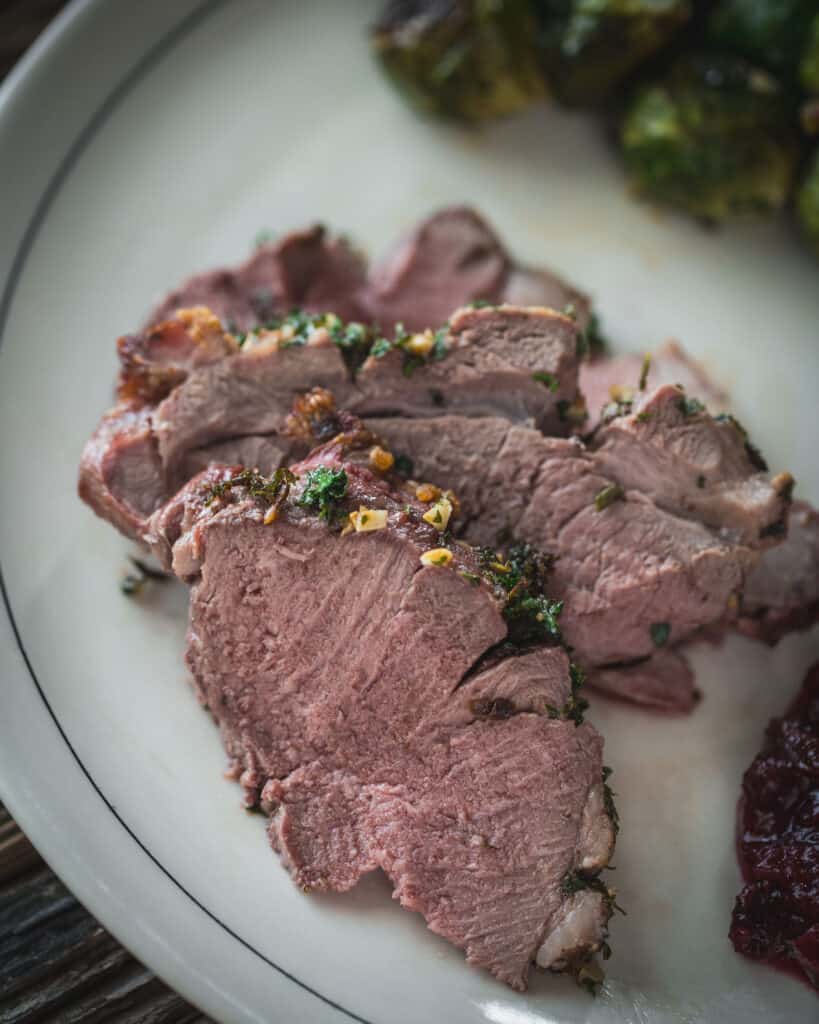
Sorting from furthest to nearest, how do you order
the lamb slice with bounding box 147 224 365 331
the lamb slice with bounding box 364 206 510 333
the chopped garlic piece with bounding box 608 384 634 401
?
the lamb slice with bounding box 364 206 510 333, the lamb slice with bounding box 147 224 365 331, the chopped garlic piece with bounding box 608 384 634 401

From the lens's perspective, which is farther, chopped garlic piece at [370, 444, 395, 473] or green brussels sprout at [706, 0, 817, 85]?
green brussels sprout at [706, 0, 817, 85]

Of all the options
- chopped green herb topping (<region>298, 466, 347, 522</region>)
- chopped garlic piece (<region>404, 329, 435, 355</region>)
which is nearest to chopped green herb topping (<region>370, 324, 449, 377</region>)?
chopped garlic piece (<region>404, 329, 435, 355</region>)

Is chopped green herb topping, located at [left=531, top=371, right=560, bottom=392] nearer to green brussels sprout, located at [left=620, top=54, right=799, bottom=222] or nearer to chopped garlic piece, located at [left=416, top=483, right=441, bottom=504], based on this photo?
chopped garlic piece, located at [left=416, top=483, right=441, bottom=504]

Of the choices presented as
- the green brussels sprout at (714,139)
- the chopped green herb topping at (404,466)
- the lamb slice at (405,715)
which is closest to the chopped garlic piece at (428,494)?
the lamb slice at (405,715)

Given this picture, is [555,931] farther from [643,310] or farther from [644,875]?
[643,310]

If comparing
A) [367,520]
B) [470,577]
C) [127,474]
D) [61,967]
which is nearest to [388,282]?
[127,474]

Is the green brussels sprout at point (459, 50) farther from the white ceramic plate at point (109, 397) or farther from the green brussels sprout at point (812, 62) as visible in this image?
the green brussels sprout at point (812, 62)

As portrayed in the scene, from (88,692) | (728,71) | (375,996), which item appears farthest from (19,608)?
(728,71)
